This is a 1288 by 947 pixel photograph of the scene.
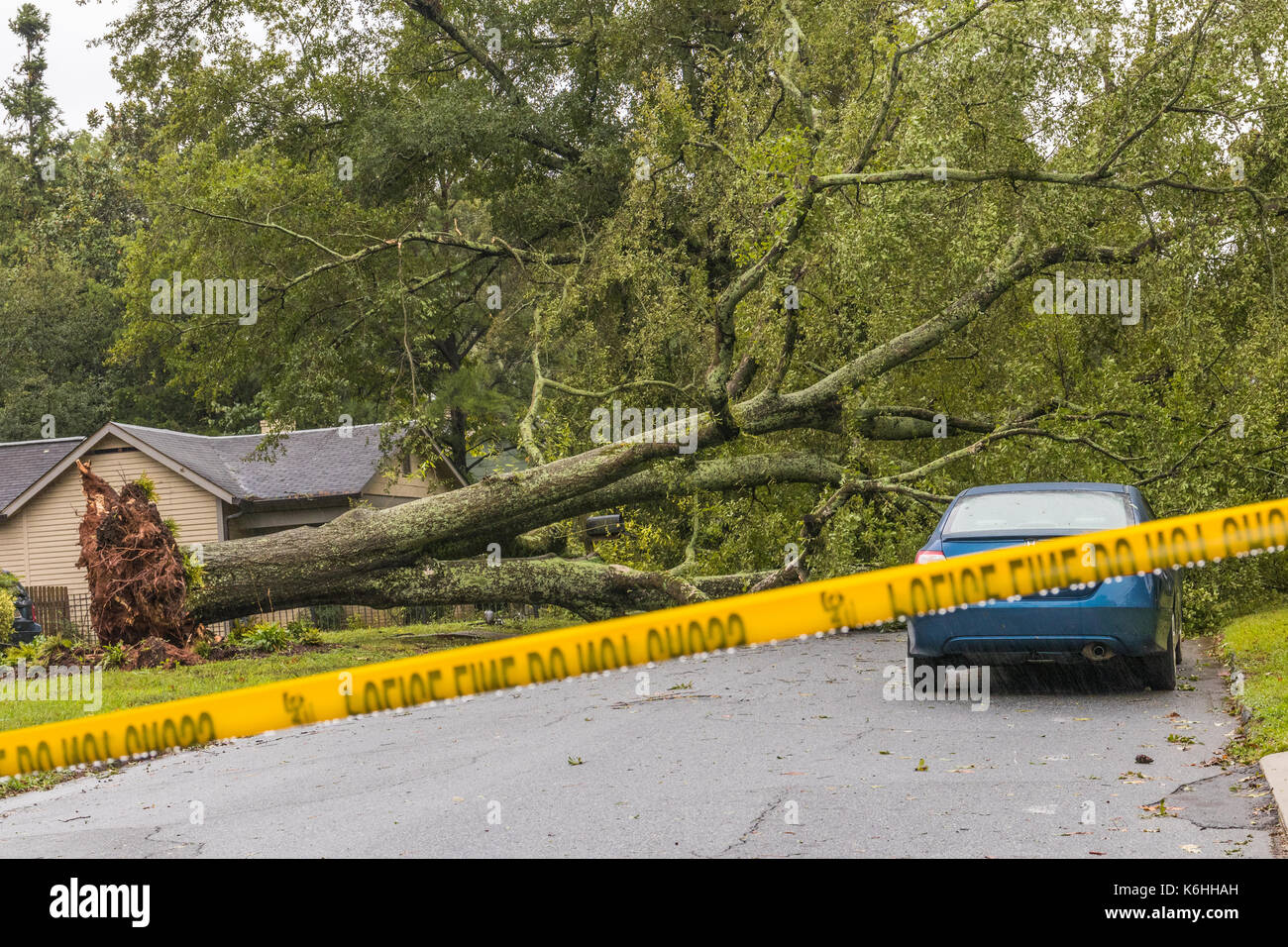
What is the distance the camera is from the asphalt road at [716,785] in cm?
518

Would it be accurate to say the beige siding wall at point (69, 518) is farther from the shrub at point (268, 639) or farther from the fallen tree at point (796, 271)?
the shrub at point (268, 639)

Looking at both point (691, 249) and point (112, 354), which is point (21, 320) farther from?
point (691, 249)

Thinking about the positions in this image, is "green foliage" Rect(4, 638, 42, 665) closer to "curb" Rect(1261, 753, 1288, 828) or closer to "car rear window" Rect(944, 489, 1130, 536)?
"car rear window" Rect(944, 489, 1130, 536)

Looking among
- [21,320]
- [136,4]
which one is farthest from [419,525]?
[21,320]

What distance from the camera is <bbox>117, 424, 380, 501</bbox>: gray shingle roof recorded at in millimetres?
29422

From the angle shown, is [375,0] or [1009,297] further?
[375,0]

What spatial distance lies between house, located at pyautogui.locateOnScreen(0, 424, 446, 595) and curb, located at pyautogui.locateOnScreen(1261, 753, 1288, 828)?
25.2 metres

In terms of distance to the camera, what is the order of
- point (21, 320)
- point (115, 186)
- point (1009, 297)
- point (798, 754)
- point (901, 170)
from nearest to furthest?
1. point (798, 754)
2. point (901, 170)
3. point (1009, 297)
4. point (21, 320)
5. point (115, 186)

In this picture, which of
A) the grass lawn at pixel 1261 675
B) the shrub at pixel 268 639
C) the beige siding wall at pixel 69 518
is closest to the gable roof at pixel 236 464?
the beige siding wall at pixel 69 518

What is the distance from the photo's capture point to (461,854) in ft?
16.6

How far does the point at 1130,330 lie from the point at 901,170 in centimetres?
414

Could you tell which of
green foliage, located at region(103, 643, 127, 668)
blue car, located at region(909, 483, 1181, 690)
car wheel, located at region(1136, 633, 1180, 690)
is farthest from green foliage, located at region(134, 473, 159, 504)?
car wheel, located at region(1136, 633, 1180, 690)

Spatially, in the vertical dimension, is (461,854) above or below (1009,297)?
below

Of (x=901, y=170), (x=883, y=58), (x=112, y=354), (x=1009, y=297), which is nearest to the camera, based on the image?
(x=901, y=170)
